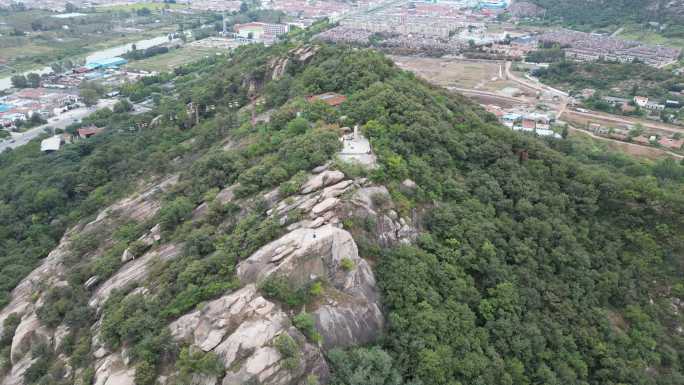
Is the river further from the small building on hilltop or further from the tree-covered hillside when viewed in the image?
the tree-covered hillside

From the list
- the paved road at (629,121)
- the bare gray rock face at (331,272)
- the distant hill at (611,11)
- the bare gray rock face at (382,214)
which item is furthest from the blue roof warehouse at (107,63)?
the distant hill at (611,11)

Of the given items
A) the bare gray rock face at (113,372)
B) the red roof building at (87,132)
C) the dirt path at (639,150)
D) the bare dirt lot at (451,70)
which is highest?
the bare dirt lot at (451,70)

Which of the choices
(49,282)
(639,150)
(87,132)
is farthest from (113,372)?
(639,150)

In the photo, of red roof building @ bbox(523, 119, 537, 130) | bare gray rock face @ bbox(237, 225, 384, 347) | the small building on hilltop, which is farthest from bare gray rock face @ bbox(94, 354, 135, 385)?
red roof building @ bbox(523, 119, 537, 130)

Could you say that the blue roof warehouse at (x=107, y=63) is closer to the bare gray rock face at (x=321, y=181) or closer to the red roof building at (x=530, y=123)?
the red roof building at (x=530, y=123)

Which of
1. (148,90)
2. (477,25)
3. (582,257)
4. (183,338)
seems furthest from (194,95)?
(477,25)

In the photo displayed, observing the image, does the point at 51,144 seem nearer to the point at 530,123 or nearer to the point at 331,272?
the point at 331,272

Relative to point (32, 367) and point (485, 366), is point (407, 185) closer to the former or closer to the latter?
point (485, 366)
